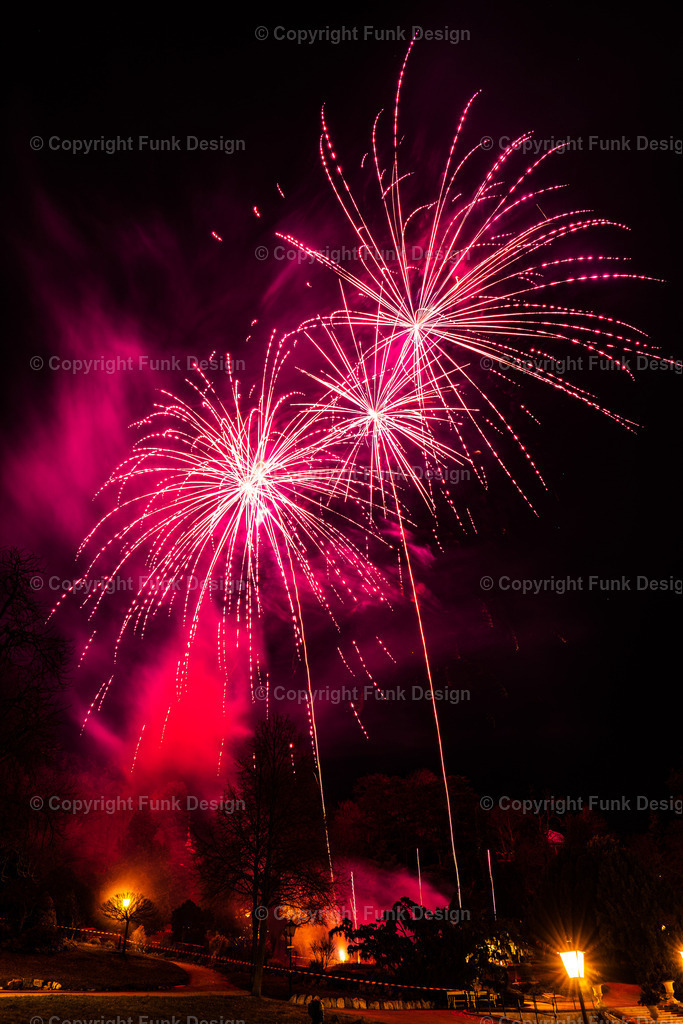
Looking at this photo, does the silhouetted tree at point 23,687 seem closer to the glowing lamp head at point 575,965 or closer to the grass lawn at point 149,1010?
the grass lawn at point 149,1010

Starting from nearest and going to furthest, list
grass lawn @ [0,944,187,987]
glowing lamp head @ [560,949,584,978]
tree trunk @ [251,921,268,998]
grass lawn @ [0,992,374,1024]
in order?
grass lawn @ [0,992,374,1024], glowing lamp head @ [560,949,584,978], tree trunk @ [251,921,268,998], grass lawn @ [0,944,187,987]

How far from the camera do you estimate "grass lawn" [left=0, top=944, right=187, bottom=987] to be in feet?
70.7

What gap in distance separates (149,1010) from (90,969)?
12.8 meters

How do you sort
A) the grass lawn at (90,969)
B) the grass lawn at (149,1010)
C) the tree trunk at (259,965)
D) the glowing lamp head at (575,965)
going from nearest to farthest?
the grass lawn at (149,1010), the glowing lamp head at (575,965), the tree trunk at (259,965), the grass lawn at (90,969)

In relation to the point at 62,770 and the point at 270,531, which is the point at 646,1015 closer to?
the point at 270,531

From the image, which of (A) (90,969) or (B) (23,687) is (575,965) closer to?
(B) (23,687)

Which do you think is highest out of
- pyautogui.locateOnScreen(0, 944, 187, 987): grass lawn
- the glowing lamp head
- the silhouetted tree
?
the silhouetted tree

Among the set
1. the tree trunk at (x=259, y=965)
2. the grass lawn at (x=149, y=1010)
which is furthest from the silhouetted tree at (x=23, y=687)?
the tree trunk at (x=259, y=965)

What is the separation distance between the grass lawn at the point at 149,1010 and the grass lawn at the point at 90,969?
5.69 m

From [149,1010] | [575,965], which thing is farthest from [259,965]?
[575,965]

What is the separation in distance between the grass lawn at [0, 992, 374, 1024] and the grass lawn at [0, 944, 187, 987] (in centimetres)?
569

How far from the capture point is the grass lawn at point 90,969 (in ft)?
70.7

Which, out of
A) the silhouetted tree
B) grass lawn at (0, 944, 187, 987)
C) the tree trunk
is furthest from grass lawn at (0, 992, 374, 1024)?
grass lawn at (0, 944, 187, 987)

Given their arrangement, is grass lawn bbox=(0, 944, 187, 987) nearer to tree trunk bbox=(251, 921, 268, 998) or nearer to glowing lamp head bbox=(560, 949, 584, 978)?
tree trunk bbox=(251, 921, 268, 998)
